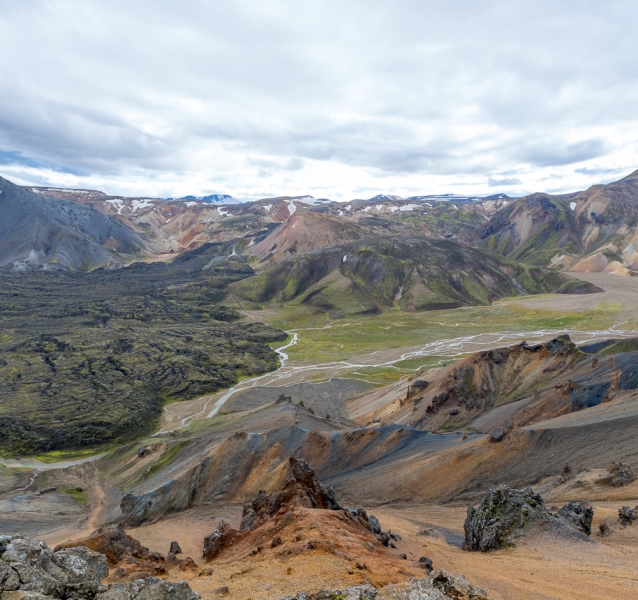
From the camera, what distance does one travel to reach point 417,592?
1393 centimetres

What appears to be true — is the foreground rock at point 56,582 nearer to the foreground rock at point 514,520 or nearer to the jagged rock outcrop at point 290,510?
the jagged rock outcrop at point 290,510

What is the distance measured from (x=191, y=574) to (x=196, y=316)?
15507cm

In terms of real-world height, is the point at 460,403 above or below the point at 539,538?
below

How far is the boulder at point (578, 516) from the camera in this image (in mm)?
24544

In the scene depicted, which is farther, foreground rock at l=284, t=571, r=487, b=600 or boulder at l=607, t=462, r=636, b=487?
boulder at l=607, t=462, r=636, b=487

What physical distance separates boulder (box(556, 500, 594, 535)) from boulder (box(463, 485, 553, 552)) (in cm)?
97

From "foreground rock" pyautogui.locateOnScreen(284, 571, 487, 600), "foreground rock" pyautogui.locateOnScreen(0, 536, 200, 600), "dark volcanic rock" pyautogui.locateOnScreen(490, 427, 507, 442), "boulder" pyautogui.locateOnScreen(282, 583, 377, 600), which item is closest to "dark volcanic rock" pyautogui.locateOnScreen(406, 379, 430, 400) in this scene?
"dark volcanic rock" pyautogui.locateOnScreen(490, 427, 507, 442)

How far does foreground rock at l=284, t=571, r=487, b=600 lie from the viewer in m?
13.8

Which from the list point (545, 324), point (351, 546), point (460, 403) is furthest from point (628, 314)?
point (351, 546)

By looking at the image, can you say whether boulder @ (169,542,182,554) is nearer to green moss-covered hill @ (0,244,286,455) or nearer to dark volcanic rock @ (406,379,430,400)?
dark volcanic rock @ (406,379,430,400)

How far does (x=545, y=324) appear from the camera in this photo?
477 ft

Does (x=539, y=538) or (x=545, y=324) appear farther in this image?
(x=545, y=324)

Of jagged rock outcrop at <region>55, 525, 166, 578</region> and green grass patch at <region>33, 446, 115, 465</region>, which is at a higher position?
jagged rock outcrop at <region>55, 525, 166, 578</region>

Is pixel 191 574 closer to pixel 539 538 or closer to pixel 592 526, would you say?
pixel 539 538
